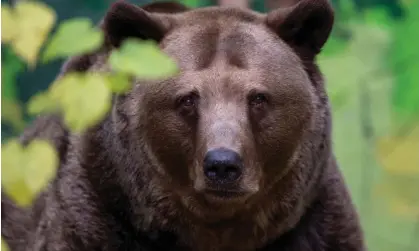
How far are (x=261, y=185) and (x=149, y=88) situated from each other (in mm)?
695

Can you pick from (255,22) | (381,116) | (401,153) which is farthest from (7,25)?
(401,153)

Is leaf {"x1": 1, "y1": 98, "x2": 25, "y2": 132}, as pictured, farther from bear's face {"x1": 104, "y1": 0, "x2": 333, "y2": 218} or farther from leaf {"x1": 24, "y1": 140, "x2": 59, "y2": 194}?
bear's face {"x1": 104, "y1": 0, "x2": 333, "y2": 218}

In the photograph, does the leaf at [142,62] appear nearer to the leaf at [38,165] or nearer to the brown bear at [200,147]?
the leaf at [38,165]

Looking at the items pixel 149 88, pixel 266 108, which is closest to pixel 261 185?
pixel 266 108

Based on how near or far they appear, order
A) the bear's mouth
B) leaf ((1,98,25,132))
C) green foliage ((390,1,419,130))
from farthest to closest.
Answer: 1. green foliage ((390,1,419,130))
2. the bear's mouth
3. leaf ((1,98,25,132))

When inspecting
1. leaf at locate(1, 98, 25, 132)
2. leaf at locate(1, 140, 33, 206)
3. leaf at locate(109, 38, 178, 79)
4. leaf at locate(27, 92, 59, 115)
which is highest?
leaf at locate(109, 38, 178, 79)

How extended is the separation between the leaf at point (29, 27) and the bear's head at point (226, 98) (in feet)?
6.03

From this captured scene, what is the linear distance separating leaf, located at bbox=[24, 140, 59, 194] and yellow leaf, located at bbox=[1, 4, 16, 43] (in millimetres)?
219

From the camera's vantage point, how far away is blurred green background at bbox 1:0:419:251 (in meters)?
7.61

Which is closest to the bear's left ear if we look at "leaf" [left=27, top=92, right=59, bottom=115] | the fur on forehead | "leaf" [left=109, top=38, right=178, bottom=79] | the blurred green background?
the fur on forehead

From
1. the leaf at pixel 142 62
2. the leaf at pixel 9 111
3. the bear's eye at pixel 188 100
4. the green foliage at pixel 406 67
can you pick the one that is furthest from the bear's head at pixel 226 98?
the green foliage at pixel 406 67

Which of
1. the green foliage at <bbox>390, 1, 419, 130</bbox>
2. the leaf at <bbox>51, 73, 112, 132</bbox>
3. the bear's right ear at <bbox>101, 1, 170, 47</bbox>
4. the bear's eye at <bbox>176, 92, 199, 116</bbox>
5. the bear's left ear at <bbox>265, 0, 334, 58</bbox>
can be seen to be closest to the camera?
the leaf at <bbox>51, 73, 112, 132</bbox>

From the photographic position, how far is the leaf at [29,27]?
5.41 feet

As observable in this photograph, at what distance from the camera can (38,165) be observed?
162 cm
